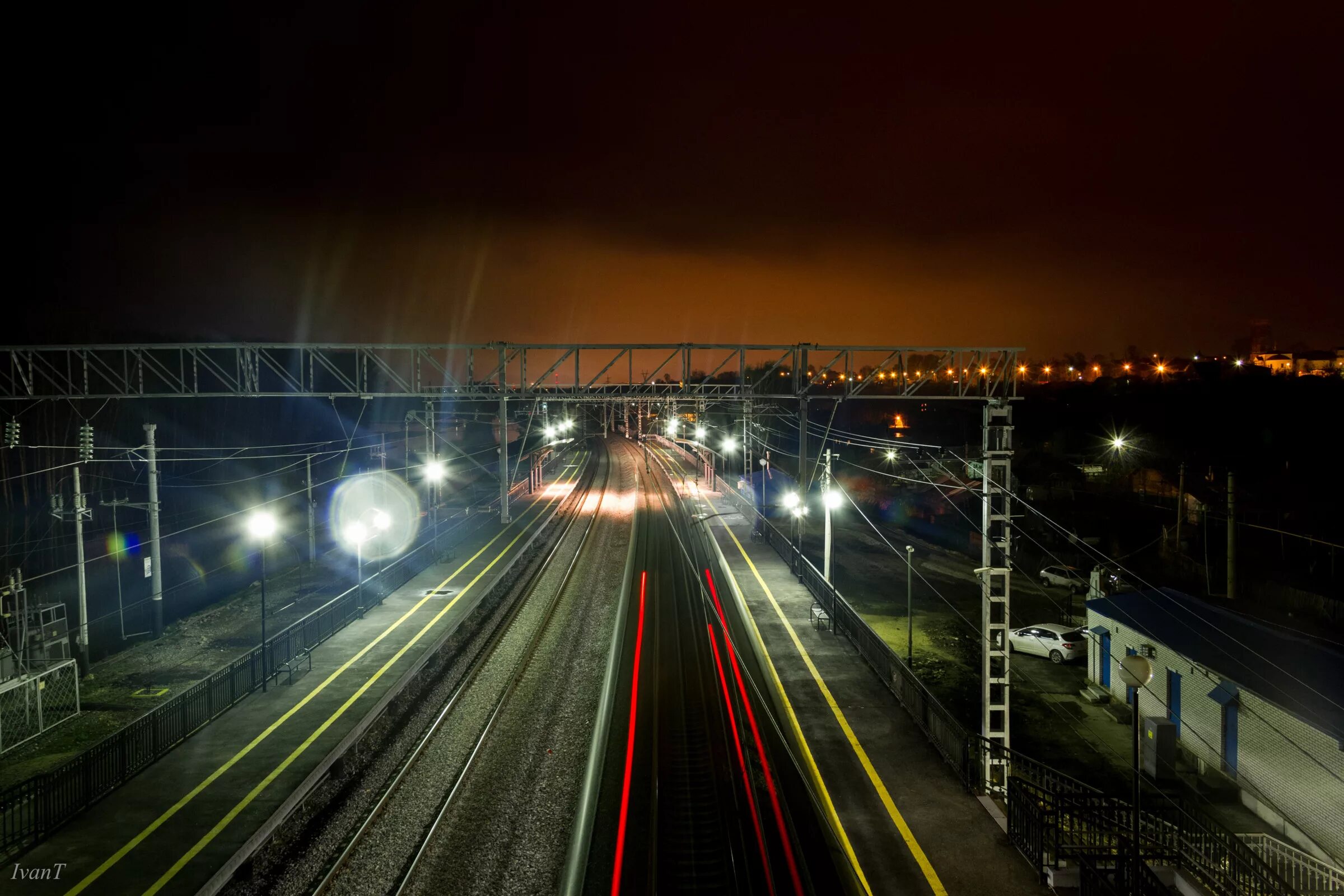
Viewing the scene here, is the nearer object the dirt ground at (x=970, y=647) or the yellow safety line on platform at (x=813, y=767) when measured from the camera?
the yellow safety line on platform at (x=813, y=767)

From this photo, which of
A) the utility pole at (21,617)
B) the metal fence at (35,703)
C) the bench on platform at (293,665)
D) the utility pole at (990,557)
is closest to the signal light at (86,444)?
the utility pole at (21,617)

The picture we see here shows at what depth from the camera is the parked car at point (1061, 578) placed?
96.2 feet

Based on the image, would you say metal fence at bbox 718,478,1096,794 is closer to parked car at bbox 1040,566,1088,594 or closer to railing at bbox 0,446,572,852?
parked car at bbox 1040,566,1088,594

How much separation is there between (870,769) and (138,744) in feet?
40.9

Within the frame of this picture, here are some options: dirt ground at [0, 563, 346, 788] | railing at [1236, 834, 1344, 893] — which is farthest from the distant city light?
railing at [1236, 834, 1344, 893]

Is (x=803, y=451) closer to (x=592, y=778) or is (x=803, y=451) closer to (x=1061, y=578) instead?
(x=1061, y=578)

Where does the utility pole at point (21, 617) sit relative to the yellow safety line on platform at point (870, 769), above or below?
above

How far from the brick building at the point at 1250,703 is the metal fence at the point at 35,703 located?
869 inches

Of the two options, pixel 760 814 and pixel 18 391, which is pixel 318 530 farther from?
pixel 760 814

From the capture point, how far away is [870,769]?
1282cm

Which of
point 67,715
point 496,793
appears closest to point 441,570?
point 67,715

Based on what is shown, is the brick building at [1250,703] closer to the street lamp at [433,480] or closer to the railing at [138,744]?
the railing at [138,744]

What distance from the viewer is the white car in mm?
21562

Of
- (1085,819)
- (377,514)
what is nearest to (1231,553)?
(1085,819)
